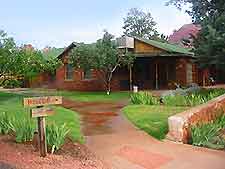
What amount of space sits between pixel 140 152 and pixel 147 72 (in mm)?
23217

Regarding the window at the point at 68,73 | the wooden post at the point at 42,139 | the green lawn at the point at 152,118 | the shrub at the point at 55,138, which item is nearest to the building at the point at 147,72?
the window at the point at 68,73

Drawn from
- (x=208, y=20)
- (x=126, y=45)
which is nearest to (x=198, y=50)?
(x=208, y=20)

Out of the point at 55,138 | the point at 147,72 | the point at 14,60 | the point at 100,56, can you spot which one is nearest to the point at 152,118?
the point at 55,138

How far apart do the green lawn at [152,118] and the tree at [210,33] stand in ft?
12.5

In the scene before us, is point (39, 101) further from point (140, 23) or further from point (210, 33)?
point (140, 23)

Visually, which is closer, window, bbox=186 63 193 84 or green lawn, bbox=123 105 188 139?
green lawn, bbox=123 105 188 139

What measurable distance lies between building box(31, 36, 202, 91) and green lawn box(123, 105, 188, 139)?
13.7 m

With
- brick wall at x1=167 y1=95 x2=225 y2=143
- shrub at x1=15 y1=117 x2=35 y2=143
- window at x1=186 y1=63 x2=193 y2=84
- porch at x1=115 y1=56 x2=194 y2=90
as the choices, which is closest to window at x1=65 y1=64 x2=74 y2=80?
porch at x1=115 y1=56 x2=194 y2=90

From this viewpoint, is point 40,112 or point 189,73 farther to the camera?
point 189,73

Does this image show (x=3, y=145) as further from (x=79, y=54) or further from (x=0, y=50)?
(x=79, y=54)

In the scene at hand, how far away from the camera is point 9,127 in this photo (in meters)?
9.38

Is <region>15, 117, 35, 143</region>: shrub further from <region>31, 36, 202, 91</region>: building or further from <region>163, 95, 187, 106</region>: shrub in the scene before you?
<region>31, 36, 202, 91</region>: building

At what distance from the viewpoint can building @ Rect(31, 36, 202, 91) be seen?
1170 inches

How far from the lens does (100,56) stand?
25188mm
